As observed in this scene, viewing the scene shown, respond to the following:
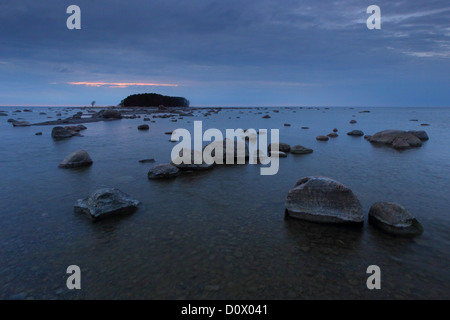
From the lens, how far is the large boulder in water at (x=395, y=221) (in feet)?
24.1

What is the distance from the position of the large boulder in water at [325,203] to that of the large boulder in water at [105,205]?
5.85 m

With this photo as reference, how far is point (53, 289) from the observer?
507 cm

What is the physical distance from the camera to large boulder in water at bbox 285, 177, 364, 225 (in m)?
7.89

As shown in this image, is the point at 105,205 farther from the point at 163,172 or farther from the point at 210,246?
the point at 163,172

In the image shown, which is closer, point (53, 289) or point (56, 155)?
point (53, 289)

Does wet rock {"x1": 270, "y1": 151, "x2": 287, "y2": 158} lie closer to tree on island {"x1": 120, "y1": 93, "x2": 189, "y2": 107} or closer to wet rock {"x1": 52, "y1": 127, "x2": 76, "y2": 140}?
wet rock {"x1": 52, "y1": 127, "x2": 76, "y2": 140}

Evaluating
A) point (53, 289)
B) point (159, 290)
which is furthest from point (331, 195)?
point (53, 289)

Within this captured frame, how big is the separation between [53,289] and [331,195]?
783 centimetres

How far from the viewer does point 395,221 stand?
24.7 ft

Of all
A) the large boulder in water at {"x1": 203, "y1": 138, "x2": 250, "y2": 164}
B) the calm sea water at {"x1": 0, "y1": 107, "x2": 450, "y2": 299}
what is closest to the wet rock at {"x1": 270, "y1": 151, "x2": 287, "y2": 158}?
the large boulder in water at {"x1": 203, "y1": 138, "x2": 250, "y2": 164}

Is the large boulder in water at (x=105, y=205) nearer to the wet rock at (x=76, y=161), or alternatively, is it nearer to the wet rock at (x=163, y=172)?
the wet rock at (x=163, y=172)

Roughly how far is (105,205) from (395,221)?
9411mm

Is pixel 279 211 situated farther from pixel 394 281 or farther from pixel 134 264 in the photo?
pixel 134 264

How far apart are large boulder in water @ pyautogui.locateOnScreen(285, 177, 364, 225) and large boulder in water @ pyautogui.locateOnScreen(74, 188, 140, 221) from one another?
5.85 meters
